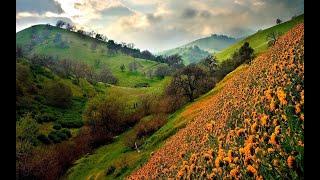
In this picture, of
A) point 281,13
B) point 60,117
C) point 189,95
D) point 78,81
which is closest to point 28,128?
point 60,117

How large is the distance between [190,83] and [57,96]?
→ 175 feet

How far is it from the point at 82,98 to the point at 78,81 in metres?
19.8

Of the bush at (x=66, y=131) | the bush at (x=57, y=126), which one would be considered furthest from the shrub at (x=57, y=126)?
the bush at (x=66, y=131)

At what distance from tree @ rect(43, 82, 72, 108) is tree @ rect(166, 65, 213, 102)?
1730 inches

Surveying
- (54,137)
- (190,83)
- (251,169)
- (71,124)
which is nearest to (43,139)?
(54,137)

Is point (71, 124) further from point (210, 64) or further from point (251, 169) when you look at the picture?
point (251, 169)

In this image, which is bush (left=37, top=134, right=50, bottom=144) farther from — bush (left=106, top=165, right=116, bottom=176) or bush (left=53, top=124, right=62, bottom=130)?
bush (left=106, top=165, right=116, bottom=176)

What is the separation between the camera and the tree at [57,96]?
109688 millimetres

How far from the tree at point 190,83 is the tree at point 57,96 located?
144 ft

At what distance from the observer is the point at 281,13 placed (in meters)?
9.02

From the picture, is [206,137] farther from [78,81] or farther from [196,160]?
[78,81]

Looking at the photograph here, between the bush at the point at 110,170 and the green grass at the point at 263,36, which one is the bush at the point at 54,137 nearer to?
the green grass at the point at 263,36

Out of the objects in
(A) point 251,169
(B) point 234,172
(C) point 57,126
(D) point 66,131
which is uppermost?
(A) point 251,169

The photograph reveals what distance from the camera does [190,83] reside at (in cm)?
6606
